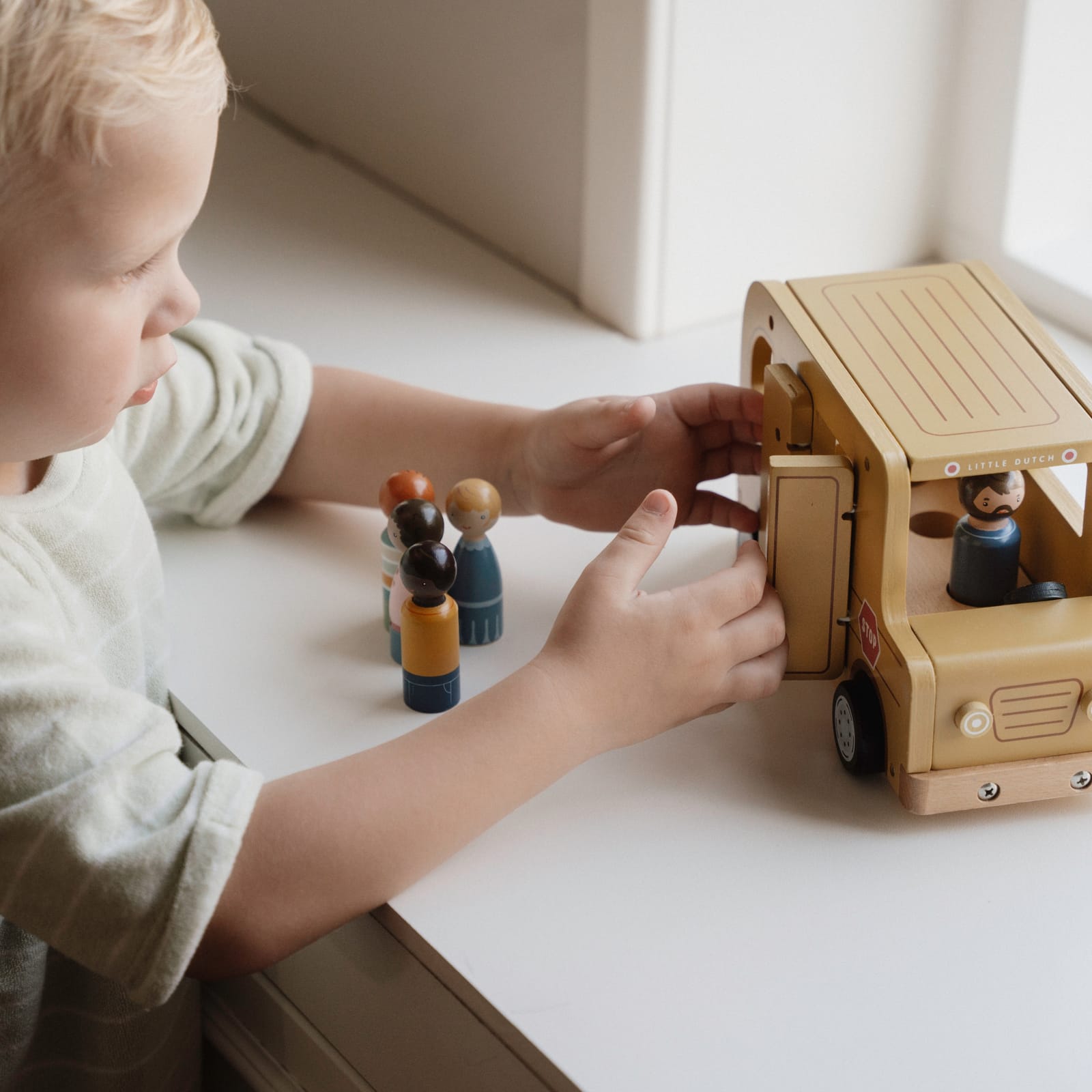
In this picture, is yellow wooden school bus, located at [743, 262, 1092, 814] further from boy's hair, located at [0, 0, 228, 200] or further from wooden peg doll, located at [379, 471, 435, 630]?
boy's hair, located at [0, 0, 228, 200]

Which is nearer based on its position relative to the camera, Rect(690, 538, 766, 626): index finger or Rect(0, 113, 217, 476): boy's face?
Rect(0, 113, 217, 476): boy's face

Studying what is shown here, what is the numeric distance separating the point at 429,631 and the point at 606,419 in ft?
0.61

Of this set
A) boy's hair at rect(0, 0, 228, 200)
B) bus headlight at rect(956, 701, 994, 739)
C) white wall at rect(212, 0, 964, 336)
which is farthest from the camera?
white wall at rect(212, 0, 964, 336)

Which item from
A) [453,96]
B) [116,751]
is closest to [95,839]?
[116,751]

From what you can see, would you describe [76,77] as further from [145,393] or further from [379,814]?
[379,814]

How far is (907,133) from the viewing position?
118 centimetres

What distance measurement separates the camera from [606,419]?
85 centimetres

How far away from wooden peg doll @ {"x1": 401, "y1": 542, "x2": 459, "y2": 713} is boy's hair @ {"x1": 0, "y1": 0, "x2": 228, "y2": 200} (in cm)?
24

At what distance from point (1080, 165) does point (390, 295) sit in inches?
22.4

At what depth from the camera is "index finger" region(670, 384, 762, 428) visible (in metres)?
0.87

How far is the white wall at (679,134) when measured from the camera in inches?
41.9

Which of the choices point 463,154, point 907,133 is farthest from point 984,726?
point 463,154

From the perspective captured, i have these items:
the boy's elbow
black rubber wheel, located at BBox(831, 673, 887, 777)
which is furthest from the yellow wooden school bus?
the boy's elbow

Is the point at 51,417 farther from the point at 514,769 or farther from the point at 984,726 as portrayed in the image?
the point at 984,726
